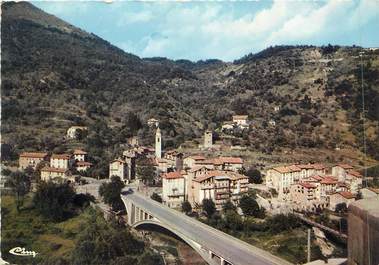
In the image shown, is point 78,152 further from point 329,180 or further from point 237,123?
point 237,123

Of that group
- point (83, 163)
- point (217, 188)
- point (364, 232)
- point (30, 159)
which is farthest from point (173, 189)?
point (364, 232)

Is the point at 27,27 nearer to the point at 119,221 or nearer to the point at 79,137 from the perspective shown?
the point at 79,137

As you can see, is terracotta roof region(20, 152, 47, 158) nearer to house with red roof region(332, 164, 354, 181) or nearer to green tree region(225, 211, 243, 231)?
green tree region(225, 211, 243, 231)

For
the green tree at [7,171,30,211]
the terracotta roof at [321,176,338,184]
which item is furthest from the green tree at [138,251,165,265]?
the terracotta roof at [321,176,338,184]

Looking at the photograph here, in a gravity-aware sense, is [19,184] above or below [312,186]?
above

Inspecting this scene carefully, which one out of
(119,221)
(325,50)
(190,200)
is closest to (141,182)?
(190,200)

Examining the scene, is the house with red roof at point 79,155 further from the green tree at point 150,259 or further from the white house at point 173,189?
the green tree at point 150,259
